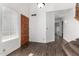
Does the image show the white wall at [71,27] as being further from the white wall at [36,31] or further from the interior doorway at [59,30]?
the white wall at [36,31]

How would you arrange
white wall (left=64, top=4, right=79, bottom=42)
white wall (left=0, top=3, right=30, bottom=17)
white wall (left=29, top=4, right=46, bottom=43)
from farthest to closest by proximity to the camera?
white wall (left=29, top=4, right=46, bottom=43) → white wall (left=64, top=4, right=79, bottom=42) → white wall (left=0, top=3, right=30, bottom=17)

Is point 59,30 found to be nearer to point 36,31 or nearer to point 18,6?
point 36,31

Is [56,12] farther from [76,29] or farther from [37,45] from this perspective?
[37,45]

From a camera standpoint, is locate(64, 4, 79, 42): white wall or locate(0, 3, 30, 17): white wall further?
locate(64, 4, 79, 42): white wall

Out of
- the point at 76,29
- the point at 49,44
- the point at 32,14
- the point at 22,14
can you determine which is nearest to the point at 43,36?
the point at 49,44

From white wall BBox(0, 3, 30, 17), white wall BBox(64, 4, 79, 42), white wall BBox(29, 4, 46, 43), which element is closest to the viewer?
white wall BBox(0, 3, 30, 17)

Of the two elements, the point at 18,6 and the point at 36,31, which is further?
the point at 36,31

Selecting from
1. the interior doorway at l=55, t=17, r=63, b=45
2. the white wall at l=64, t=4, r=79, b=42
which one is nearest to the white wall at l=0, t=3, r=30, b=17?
the interior doorway at l=55, t=17, r=63, b=45

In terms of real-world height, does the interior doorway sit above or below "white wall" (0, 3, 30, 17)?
below

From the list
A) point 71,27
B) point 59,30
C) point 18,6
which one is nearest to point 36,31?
point 59,30

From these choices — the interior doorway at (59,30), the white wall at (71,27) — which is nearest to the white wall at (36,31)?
the interior doorway at (59,30)

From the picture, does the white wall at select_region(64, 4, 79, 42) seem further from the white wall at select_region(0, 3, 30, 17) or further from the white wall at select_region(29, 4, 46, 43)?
the white wall at select_region(0, 3, 30, 17)

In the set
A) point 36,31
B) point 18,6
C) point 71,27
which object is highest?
point 18,6

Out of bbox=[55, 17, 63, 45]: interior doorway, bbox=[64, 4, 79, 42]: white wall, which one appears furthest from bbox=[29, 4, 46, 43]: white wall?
bbox=[64, 4, 79, 42]: white wall
